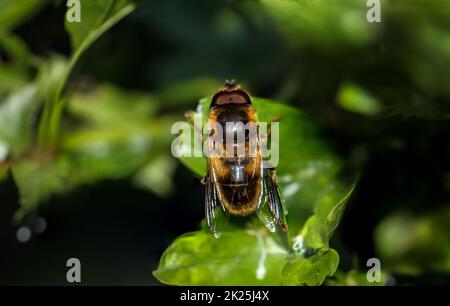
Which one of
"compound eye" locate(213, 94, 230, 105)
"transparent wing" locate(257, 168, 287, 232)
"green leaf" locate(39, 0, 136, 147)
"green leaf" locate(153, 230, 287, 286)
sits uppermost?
"green leaf" locate(39, 0, 136, 147)

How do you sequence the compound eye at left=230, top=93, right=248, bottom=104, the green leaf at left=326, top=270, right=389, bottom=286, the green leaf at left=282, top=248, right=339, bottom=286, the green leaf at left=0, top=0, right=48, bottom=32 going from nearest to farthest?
the green leaf at left=282, top=248, right=339, bottom=286
the green leaf at left=326, top=270, right=389, bottom=286
the compound eye at left=230, top=93, right=248, bottom=104
the green leaf at left=0, top=0, right=48, bottom=32

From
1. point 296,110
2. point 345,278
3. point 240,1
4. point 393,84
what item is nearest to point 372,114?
point 393,84

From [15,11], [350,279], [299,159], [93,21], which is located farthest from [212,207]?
[15,11]

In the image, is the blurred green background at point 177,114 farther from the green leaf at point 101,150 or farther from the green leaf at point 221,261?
the green leaf at point 221,261

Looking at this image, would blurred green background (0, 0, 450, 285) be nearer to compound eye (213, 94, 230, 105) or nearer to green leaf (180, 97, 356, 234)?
green leaf (180, 97, 356, 234)

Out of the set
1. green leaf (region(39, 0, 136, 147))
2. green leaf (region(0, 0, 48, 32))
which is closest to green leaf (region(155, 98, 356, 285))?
green leaf (region(39, 0, 136, 147))

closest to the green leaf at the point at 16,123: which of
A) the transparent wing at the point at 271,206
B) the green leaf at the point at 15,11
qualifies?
the green leaf at the point at 15,11
